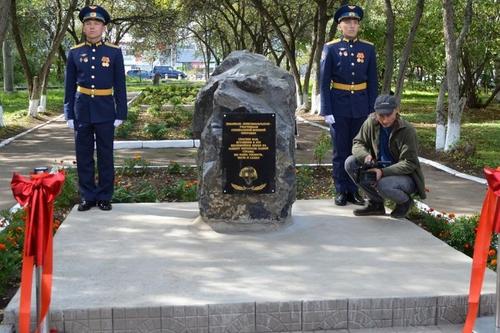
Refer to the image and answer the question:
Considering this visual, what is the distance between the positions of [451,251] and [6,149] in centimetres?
947

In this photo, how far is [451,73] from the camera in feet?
37.1

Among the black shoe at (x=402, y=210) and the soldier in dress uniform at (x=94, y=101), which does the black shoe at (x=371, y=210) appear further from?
the soldier in dress uniform at (x=94, y=101)

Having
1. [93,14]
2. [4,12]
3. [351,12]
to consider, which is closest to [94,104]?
[93,14]

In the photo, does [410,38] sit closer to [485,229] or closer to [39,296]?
[485,229]

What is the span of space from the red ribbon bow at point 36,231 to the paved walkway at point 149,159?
4.10 metres

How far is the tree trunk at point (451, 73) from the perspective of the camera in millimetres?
11195

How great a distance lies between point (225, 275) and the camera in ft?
14.1

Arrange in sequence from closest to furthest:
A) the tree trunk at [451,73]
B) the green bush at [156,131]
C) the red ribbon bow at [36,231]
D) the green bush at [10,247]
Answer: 1. the red ribbon bow at [36,231]
2. the green bush at [10,247]
3. the tree trunk at [451,73]
4. the green bush at [156,131]

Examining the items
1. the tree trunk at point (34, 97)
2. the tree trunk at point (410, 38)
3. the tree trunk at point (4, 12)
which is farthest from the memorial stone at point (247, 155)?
the tree trunk at point (34, 97)

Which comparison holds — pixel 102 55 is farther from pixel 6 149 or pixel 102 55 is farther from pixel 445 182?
pixel 6 149

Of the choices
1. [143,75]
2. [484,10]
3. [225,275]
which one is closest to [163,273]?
[225,275]

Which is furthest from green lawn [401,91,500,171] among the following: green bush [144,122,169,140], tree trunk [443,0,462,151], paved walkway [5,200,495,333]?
paved walkway [5,200,495,333]

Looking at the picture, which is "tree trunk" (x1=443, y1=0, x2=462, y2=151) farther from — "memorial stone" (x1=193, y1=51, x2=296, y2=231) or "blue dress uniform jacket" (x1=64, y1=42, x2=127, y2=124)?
"blue dress uniform jacket" (x1=64, y1=42, x2=127, y2=124)

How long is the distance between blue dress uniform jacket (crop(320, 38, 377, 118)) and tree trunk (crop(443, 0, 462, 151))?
5.41 metres
